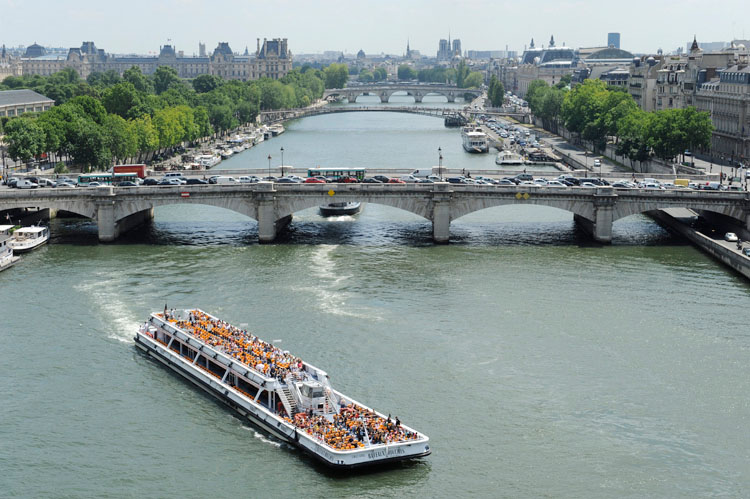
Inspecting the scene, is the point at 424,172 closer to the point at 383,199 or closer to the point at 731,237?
the point at 383,199

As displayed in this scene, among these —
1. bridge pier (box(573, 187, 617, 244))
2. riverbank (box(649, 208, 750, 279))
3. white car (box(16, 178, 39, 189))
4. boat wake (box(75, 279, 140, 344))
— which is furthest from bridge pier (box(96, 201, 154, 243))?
riverbank (box(649, 208, 750, 279))

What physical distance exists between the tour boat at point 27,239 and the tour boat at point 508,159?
8122 cm

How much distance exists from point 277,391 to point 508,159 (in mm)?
108106

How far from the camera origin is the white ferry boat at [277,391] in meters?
45.8

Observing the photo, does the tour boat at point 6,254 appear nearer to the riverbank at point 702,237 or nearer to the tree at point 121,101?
the riverbank at point 702,237

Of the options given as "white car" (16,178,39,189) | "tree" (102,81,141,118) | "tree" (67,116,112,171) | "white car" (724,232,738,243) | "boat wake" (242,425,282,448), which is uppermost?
"tree" (102,81,141,118)

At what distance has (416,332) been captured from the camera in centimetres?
6272

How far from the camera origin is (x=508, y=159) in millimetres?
153750

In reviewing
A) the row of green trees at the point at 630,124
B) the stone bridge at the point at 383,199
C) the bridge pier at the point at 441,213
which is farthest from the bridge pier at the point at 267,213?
the row of green trees at the point at 630,124

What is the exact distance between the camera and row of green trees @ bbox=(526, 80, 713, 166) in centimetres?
12369

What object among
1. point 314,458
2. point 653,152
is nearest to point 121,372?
point 314,458

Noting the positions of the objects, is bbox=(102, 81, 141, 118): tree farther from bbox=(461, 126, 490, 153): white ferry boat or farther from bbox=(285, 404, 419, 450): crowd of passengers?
bbox=(285, 404, 419, 450): crowd of passengers

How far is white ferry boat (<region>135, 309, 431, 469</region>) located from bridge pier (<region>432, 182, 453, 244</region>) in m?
30.8

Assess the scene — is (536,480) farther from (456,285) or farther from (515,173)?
(515,173)
